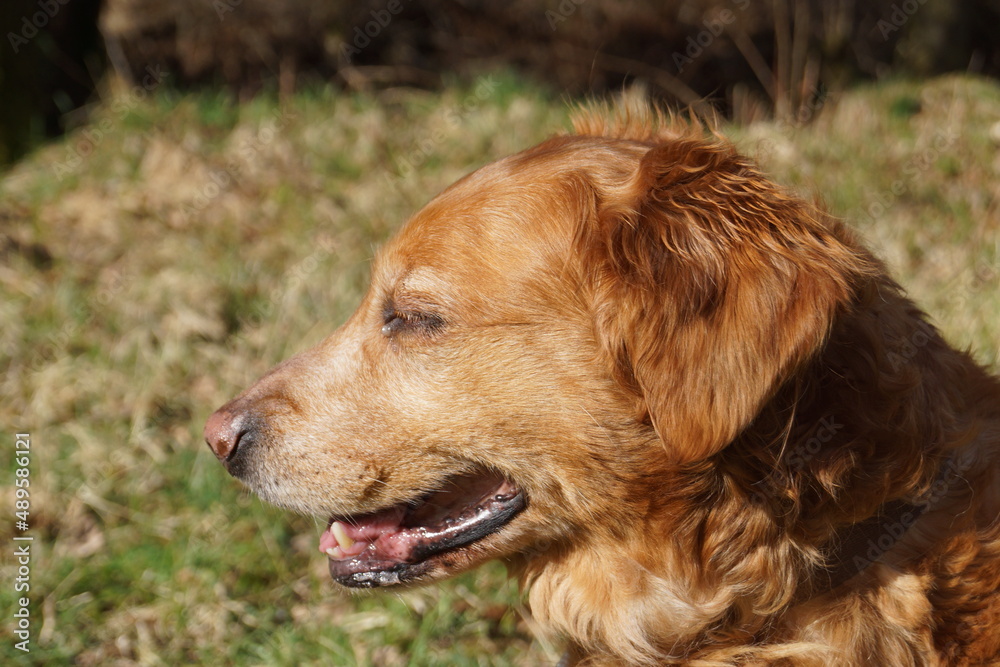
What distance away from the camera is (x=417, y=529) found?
2709mm

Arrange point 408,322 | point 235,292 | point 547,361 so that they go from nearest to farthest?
point 547,361 → point 408,322 → point 235,292

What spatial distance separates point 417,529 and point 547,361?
67cm

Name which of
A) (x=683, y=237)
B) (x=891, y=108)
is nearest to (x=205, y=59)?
(x=891, y=108)

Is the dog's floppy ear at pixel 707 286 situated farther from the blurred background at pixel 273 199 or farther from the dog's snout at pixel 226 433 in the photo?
the dog's snout at pixel 226 433

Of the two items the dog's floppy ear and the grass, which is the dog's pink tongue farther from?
the dog's floppy ear

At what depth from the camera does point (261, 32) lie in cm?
866

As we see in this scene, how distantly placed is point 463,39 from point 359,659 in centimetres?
719

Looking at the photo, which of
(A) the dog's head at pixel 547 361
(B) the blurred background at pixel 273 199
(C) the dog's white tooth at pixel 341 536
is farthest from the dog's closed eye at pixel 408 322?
(B) the blurred background at pixel 273 199

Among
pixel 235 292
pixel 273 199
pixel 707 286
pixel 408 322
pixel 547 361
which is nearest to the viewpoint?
pixel 707 286

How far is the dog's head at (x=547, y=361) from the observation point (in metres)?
2.14

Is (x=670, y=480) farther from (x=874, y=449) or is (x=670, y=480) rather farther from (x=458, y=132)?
(x=458, y=132)

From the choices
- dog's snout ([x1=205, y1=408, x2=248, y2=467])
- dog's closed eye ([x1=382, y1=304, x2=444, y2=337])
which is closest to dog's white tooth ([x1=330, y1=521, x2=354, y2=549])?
dog's snout ([x1=205, y1=408, x2=248, y2=467])

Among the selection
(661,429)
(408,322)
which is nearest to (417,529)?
(408,322)

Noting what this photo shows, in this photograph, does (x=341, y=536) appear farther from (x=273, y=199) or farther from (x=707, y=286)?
(x=273, y=199)
